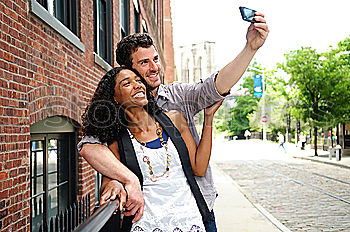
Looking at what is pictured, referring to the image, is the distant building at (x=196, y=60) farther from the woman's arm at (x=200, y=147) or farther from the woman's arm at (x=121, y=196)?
the woman's arm at (x=121, y=196)

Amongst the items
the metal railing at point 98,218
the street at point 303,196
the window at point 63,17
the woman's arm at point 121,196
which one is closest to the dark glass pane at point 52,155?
the window at point 63,17

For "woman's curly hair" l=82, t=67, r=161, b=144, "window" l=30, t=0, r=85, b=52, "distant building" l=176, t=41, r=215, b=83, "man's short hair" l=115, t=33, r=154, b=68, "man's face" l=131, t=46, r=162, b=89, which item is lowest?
"woman's curly hair" l=82, t=67, r=161, b=144

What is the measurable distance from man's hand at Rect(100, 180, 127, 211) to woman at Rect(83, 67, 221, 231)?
0.36 feet

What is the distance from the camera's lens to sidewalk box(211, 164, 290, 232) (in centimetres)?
894

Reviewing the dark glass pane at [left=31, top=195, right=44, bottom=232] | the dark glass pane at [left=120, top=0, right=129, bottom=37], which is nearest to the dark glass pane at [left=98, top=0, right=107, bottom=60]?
the dark glass pane at [left=120, top=0, right=129, bottom=37]

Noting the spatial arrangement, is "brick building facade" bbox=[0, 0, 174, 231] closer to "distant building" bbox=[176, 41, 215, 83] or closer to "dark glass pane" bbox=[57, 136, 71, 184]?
"dark glass pane" bbox=[57, 136, 71, 184]

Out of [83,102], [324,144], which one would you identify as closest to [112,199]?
[83,102]

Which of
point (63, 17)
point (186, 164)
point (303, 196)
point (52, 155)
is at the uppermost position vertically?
point (63, 17)

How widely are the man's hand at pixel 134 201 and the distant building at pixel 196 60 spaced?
92.7 metres

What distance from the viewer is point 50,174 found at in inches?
246

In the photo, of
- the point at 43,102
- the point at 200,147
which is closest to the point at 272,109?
the point at 43,102

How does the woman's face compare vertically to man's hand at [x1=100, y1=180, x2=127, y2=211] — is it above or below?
above

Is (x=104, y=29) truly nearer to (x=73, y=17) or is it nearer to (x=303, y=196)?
(x=73, y=17)

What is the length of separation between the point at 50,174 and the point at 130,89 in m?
4.26
